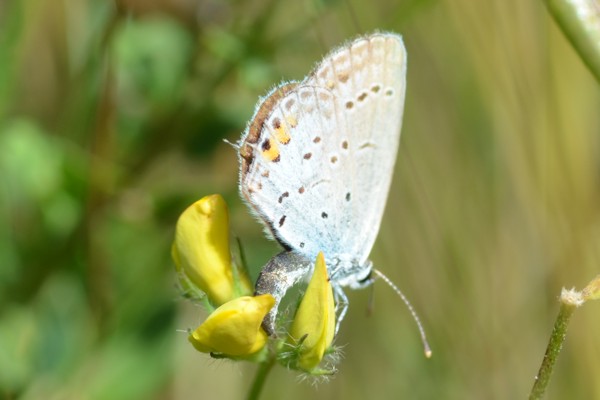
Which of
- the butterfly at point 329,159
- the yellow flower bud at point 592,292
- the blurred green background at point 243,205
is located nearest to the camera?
the yellow flower bud at point 592,292

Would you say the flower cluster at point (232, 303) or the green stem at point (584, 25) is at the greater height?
the green stem at point (584, 25)

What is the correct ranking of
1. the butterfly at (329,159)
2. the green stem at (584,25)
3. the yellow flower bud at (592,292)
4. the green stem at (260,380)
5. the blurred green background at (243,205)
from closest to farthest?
the yellow flower bud at (592,292) < the green stem at (584,25) < the green stem at (260,380) < the butterfly at (329,159) < the blurred green background at (243,205)

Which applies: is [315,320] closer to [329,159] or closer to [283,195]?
[283,195]

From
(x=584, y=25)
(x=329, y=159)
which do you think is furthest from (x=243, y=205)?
(x=584, y=25)

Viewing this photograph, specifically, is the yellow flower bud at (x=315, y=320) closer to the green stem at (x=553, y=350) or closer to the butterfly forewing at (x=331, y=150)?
the butterfly forewing at (x=331, y=150)

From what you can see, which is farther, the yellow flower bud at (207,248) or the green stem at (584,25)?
the yellow flower bud at (207,248)

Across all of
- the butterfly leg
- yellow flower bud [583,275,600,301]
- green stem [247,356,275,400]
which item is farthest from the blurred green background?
yellow flower bud [583,275,600,301]

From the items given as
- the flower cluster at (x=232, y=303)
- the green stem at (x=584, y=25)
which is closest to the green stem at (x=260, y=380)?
the flower cluster at (x=232, y=303)

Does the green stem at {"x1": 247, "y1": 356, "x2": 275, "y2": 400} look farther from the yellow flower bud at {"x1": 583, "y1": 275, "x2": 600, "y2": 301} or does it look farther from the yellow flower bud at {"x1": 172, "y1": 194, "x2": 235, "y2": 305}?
the yellow flower bud at {"x1": 583, "y1": 275, "x2": 600, "y2": 301}

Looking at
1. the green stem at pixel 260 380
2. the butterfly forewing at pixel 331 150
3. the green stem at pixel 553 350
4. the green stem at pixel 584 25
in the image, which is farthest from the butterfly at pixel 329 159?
the green stem at pixel 553 350
